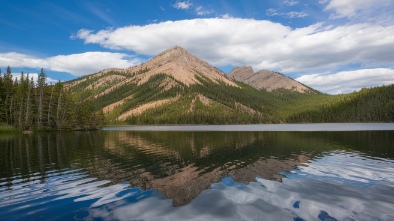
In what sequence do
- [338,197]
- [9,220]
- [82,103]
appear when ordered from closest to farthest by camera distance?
1. [9,220]
2. [338,197]
3. [82,103]

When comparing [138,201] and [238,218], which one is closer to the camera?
[238,218]

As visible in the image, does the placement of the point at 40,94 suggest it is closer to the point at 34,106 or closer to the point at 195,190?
the point at 34,106

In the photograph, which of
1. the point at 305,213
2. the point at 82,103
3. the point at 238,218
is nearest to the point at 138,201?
the point at 238,218

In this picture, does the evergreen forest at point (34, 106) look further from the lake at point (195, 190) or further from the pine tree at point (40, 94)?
the lake at point (195, 190)

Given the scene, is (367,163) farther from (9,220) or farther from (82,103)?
(82,103)

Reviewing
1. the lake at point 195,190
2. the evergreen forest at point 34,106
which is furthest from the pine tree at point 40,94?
the lake at point 195,190

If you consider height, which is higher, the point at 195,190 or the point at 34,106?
the point at 34,106

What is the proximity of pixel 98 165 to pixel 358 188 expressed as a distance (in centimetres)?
2814

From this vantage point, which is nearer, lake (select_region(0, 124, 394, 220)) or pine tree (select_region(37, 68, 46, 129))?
lake (select_region(0, 124, 394, 220))

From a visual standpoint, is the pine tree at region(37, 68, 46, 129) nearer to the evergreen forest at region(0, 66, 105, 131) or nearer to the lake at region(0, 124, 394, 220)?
the evergreen forest at region(0, 66, 105, 131)

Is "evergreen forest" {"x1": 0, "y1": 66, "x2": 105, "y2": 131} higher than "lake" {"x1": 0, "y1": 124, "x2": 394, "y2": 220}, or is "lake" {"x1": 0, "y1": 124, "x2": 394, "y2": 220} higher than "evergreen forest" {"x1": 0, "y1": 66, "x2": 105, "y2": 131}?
"evergreen forest" {"x1": 0, "y1": 66, "x2": 105, "y2": 131}

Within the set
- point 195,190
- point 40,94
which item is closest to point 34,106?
point 40,94

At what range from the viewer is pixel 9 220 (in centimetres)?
1556

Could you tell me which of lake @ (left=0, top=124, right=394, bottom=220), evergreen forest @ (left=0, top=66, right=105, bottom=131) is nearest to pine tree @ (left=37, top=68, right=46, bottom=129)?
evergreen forest @ (left=0, top=66, right=105, bottom=131)
